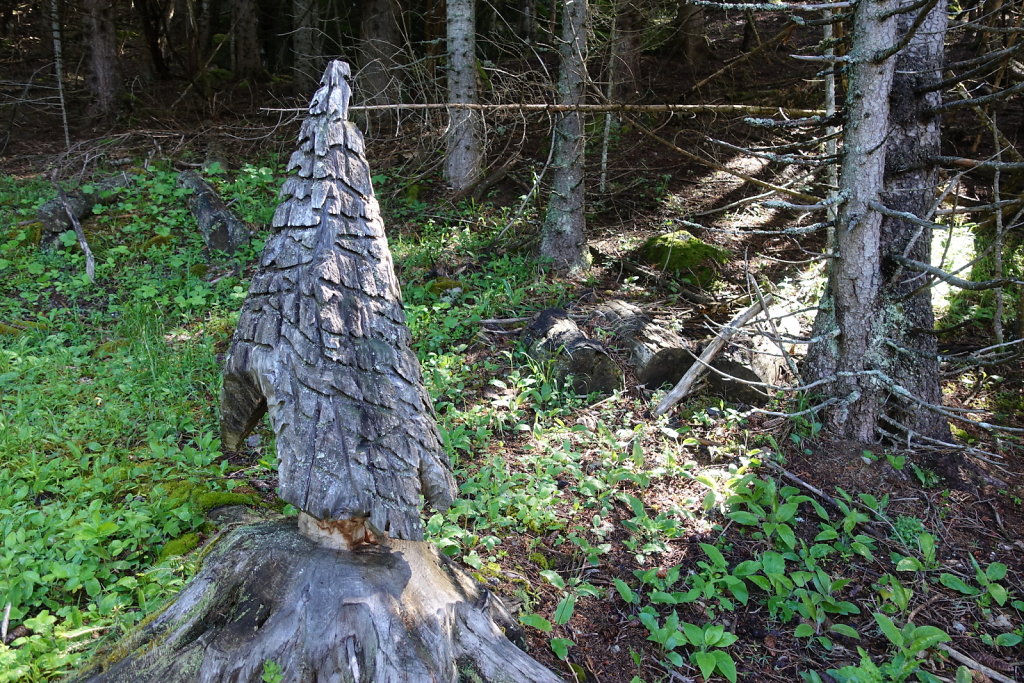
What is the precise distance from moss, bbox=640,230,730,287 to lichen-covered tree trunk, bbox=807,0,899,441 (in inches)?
90.7

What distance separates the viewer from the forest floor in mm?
3203

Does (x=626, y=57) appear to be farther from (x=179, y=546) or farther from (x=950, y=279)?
(x=179, y=546)

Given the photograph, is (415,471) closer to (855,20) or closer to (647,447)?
(647,447)

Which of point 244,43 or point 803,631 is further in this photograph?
point 244,43

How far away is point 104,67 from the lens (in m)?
11.5

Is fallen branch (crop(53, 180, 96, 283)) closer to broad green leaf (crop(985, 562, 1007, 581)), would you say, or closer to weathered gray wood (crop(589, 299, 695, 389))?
weathered gray wood (crop(589, 299, 695, 389))

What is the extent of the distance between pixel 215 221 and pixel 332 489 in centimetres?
679

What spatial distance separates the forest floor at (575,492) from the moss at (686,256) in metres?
0.18

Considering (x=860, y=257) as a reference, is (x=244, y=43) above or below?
above

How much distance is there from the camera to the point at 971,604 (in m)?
3.60

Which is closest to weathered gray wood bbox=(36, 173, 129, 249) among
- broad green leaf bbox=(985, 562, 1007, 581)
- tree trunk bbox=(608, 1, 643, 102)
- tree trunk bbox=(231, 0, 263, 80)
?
tree trunk bbox=(231, 0, 263, 80)

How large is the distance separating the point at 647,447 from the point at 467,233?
3.86 meters

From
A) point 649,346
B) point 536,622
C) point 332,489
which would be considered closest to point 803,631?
point 536,622

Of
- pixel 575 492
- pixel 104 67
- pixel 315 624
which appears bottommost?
pixel 575 492
